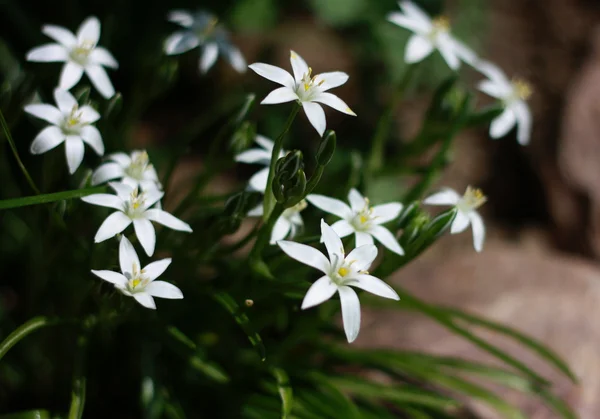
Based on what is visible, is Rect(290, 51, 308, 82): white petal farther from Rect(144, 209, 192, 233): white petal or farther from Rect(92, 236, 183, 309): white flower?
Rect(92, 236, 183, 309): white flower

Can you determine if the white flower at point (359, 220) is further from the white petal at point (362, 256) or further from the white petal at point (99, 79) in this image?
the white petal at point (99, 79)

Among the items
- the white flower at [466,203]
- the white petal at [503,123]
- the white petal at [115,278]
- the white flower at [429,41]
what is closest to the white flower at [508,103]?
the white petal at [503,123]

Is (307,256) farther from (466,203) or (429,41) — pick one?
(429,41)

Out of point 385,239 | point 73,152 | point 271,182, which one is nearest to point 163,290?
point 271,182

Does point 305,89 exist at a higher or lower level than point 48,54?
higher

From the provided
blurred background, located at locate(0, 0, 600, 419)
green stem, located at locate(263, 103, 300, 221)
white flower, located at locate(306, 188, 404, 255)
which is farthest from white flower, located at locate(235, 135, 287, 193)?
blurred background, located at locate(0, 0, 600, 419)

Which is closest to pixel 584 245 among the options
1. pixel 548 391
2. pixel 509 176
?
pixel 509 176

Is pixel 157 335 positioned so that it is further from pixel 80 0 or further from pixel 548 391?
pixel 80 0
